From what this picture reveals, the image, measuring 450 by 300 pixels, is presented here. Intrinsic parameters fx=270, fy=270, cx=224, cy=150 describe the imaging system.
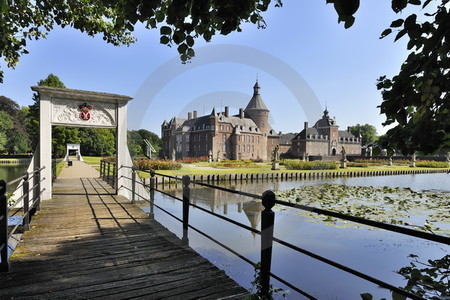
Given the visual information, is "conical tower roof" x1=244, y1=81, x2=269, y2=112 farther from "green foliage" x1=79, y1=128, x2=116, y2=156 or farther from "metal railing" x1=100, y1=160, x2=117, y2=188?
"metal railing" x1=100, y1=160, x2=117, y2=188

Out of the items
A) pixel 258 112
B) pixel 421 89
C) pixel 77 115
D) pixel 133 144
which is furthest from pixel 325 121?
pixel 421 89

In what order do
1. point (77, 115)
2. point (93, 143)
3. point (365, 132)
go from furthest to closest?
point (365, 132) < point (93, 143) < point (77, 115)

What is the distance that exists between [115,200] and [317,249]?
623 centimetres

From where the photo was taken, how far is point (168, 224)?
9.68 m

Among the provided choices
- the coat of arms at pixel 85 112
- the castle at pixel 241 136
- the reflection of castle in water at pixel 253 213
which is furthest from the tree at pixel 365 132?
the coat of arms at pixel 85 112

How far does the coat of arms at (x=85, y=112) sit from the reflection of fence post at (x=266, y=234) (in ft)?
25.9

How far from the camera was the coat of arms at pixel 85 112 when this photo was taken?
8.71 metres

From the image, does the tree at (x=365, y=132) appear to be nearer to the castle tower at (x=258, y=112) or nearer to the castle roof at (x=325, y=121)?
the castle roof at (x=325, y=121)

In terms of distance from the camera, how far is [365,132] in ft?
337

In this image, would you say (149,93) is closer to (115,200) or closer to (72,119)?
(72,119)

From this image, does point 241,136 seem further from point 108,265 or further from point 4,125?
point 108,265

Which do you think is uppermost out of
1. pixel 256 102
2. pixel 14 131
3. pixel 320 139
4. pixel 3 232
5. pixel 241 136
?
pixel 256 102

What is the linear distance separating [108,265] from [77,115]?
6416 millimetres

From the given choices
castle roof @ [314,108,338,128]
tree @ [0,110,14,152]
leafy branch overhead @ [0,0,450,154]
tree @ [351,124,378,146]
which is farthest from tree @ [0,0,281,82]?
tree @ [351,124,378,146]
